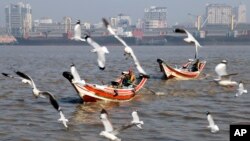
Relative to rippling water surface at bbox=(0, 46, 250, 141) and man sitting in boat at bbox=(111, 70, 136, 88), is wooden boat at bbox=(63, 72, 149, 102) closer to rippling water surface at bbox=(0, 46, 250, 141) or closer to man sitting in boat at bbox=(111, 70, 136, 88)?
rippling water surface at bbox=(0, 46, 250, 141)

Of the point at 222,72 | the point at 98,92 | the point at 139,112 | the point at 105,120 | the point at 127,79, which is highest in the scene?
the point at 222,72

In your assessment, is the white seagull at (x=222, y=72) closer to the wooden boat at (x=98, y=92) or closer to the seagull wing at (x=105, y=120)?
the seagull wing at (x=105, y=120)

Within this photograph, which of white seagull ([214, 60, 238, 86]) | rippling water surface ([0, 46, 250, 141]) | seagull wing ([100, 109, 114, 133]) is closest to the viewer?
seagull wing ([100, 109, 114, 133])

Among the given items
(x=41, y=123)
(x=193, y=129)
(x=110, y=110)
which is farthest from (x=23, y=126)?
(x=193, y=129)

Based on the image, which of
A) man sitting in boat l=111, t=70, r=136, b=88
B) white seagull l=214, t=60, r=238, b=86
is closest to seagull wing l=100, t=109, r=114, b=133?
white seagull l=214, t=60, r=238, b=86

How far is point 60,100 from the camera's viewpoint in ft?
93.7

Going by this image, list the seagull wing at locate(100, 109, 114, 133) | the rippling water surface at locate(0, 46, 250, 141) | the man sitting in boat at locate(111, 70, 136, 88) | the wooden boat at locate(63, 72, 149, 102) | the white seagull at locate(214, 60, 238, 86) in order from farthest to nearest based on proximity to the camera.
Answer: the man sitting in boat at locate(111, 70, 136, 88) → the wooden boat at locate(63, 72, 149, 102) → the rippling water surface at locate(0, 46, 250, 141) → the white seagull at locate(214, 60, 238, 86) → the seagull wing at locate(100, 109, 114, 133)

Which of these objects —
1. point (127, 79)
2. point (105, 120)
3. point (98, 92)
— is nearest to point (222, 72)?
point (105, 120)

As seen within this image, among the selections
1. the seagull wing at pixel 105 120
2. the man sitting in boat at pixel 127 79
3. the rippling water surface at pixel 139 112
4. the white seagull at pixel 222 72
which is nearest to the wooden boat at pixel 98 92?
the rippling water surface at pixel 139 112

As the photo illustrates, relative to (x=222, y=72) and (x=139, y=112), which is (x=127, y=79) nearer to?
(x=139, y=112)

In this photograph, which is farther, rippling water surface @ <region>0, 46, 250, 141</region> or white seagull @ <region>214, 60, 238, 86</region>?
rippling water surface @ <region>0, 46, 250, 141</region>

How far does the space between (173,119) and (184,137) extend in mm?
4334

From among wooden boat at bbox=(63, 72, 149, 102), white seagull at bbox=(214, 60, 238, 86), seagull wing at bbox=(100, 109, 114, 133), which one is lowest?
wooden boat at bbox=(63, 72, 149, 102)

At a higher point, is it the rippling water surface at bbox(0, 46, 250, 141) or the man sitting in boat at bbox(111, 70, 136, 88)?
the man sitting in boat at bbox(111, 70, 136, 88)
